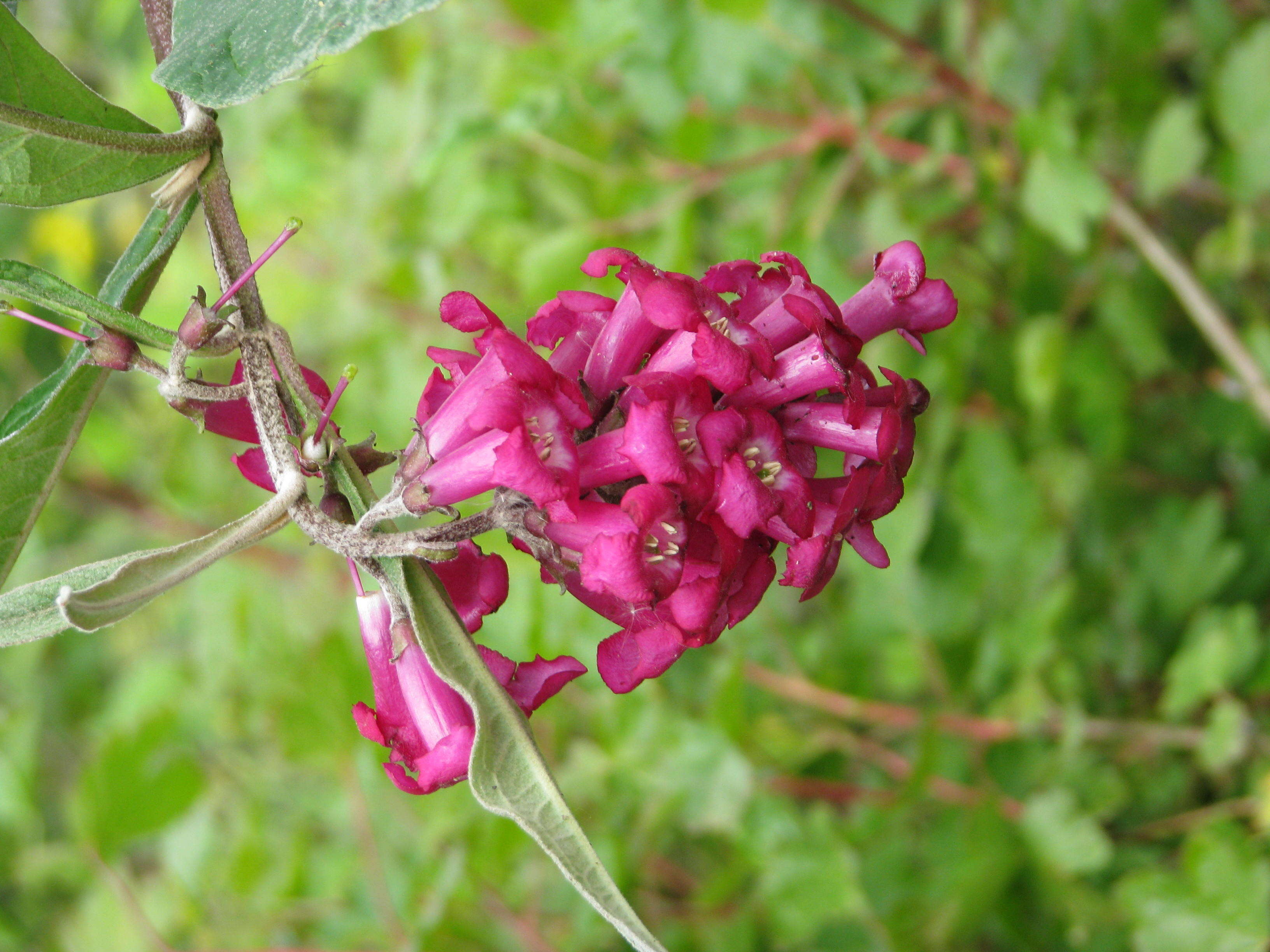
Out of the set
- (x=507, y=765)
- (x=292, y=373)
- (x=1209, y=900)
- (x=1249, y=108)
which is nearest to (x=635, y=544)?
(x=507, y=765)

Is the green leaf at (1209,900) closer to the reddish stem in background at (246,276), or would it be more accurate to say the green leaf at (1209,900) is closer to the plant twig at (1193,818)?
the plant twig at (1193,818)

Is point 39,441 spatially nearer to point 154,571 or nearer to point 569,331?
point 154,571

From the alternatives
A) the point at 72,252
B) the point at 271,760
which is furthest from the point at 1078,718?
the point at 72,252

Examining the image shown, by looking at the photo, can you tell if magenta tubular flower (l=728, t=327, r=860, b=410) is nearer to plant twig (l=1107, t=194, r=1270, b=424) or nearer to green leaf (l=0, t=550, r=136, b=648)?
green leaf (l=0, t=550, r=136, b=648)

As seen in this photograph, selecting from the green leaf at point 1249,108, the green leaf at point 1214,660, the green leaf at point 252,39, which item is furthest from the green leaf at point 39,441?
the green leaf at point 1249,108

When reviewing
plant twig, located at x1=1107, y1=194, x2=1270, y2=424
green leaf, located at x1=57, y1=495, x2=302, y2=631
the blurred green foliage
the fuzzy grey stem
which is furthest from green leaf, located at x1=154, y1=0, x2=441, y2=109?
plant twig, located at x1=1107, y1=194, x2=1270, y2=424

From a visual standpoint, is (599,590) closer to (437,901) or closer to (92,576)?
(92,576)
